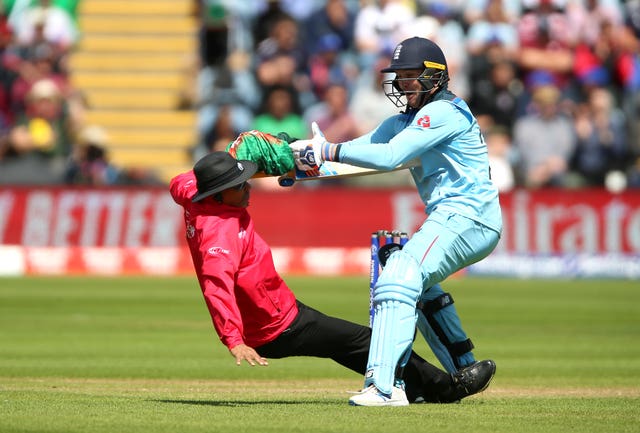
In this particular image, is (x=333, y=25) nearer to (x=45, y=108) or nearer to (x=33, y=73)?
(x=45, y=108)

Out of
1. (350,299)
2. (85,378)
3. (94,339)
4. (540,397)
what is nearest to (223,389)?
(85,378)

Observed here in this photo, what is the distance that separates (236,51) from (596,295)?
9911 mm

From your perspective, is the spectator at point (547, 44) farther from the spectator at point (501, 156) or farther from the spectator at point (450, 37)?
the spectator at point (501, 156)

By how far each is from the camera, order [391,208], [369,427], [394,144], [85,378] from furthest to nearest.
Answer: [391,208], [85,378], [394,144], [369,427]

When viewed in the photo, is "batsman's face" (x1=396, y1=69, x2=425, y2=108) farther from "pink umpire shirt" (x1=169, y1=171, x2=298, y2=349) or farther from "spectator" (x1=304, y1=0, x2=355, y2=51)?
"spectator" (x1=304, y1=0, x2=355, y2=51)

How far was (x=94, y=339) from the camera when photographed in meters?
13.2

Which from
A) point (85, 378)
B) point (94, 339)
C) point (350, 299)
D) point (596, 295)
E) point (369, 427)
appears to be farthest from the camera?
point (596, 295)

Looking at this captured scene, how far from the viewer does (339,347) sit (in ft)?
27.9

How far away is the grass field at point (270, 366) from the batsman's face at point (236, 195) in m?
1.26

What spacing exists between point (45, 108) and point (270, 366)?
487 inches

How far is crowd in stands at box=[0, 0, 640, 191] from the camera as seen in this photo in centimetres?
2230

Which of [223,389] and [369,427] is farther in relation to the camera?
[223,389]

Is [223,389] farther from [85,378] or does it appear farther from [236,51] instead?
[236,51]

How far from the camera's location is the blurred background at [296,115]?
20.8 meters
